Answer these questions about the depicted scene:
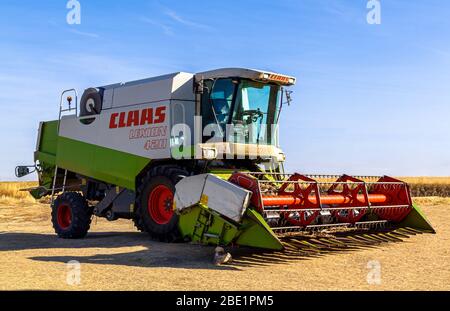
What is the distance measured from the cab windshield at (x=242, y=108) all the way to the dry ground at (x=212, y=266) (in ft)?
7.60

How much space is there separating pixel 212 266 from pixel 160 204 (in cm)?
291

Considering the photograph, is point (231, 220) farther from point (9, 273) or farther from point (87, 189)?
point (87, 189)

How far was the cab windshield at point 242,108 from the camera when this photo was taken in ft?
33.0

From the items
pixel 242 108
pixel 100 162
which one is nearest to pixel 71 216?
pixel 100 162

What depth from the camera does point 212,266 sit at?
25.0 ft

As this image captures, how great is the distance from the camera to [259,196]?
7.65 meters

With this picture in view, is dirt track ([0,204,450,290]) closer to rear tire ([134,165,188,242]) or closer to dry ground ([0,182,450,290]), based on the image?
dry ground ([0,182,450,290])

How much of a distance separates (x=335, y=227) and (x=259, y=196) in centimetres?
208
